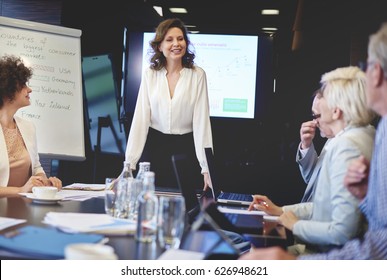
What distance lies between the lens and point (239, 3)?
5625 millimetres

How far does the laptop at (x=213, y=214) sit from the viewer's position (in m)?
1.60

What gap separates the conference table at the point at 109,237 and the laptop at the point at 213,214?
5 centimetres

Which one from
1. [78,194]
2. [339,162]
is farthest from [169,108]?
[339,162]

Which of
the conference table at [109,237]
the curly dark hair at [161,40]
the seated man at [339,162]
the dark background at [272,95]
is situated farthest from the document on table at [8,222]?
the dark background at [272,95]

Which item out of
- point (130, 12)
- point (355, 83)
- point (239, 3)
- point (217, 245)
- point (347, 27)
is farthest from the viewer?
point (239, 3)

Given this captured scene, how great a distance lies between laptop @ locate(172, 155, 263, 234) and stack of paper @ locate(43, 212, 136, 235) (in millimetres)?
264

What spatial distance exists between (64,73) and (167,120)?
3.49ft

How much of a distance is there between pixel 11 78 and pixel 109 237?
5.05 ft

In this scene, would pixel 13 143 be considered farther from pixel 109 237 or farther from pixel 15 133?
pixel 109 237

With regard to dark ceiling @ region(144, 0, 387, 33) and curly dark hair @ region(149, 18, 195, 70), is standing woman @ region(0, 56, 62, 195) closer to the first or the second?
curly dark hair @ region(149, 18, 195, 70)

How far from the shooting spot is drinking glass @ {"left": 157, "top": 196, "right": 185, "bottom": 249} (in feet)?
4.04

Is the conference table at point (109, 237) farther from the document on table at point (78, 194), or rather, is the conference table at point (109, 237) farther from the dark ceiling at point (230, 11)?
the dark ceiling at point (230, 11)
